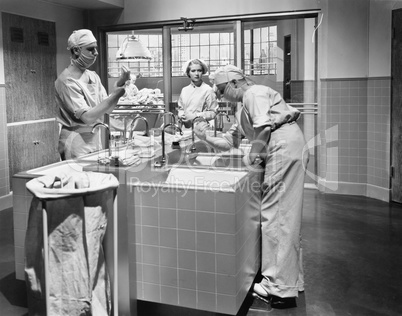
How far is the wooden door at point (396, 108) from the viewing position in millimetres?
5324

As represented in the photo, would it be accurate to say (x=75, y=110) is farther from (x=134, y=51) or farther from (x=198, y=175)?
(x=134, y=51)

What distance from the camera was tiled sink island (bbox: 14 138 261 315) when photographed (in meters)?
2.63

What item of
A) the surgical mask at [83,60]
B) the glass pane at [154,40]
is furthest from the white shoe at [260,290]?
the glass pane at [154,40]

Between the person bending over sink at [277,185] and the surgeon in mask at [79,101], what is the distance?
904 mm

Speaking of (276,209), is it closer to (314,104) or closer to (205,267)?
(205,267)

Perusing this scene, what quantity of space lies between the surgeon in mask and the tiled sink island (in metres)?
0.61

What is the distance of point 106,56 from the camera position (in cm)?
711

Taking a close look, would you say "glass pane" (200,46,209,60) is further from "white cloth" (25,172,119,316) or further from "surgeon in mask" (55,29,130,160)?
"white cloth" (25,172,119,316)

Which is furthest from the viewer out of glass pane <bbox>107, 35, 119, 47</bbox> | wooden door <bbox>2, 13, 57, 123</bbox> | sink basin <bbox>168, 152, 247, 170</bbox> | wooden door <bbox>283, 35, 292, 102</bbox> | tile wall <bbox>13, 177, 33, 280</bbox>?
glass pane <bbox>107, 35, 119, 47</bbox>

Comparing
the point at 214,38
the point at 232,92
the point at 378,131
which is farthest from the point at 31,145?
the point at 378,131

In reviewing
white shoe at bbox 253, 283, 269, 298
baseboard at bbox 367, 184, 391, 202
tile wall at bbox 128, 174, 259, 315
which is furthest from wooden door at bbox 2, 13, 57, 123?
baseboard at bbox 367, 184, 391, 202

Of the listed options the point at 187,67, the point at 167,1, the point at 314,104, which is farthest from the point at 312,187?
the point at 167,1

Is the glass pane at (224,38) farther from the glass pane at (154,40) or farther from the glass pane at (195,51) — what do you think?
the glass pane at (154,40)

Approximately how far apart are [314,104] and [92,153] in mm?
3492
